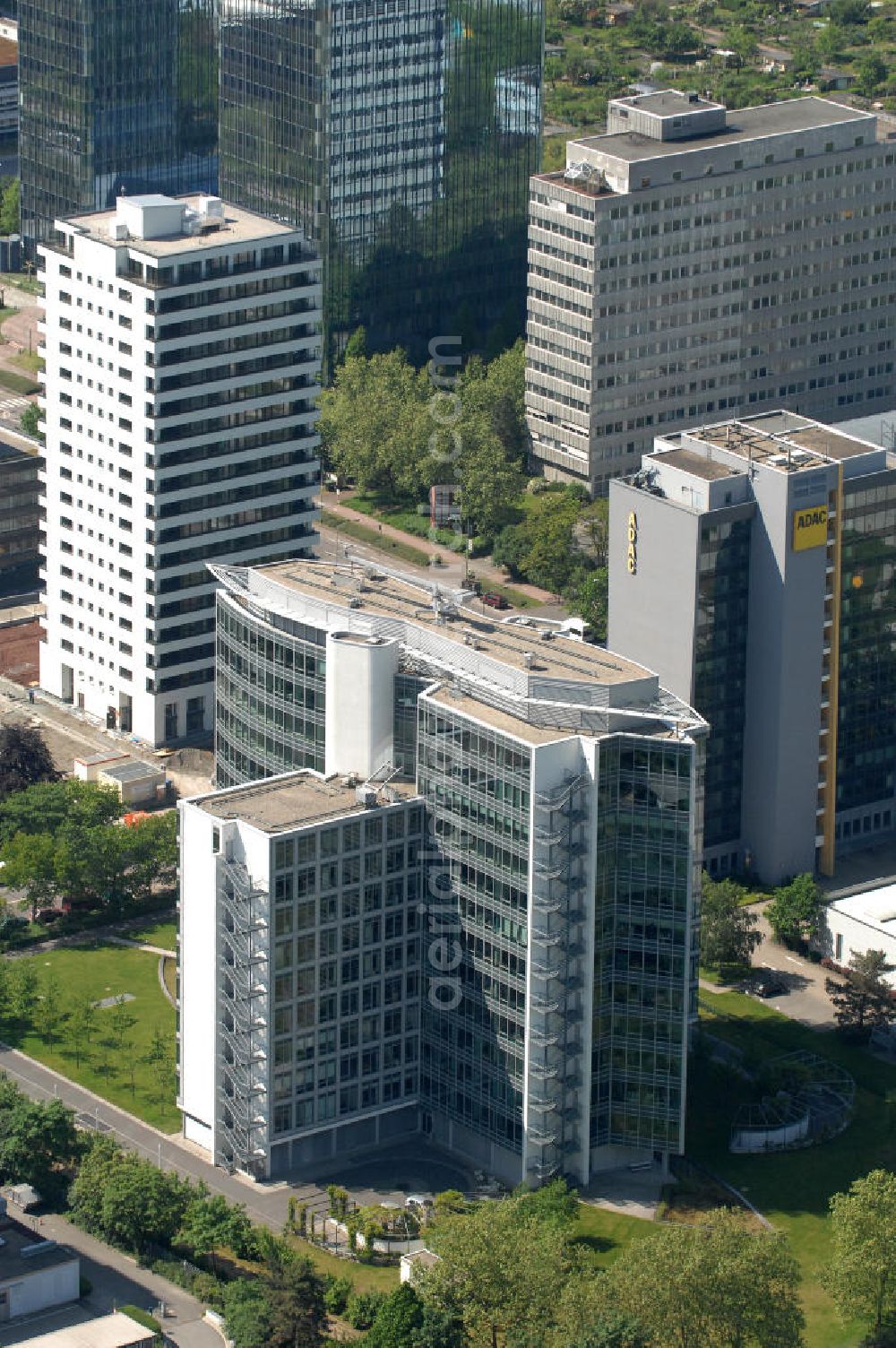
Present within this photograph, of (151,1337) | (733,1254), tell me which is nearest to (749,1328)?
(733,1254)

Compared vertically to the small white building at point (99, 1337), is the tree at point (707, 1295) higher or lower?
higher

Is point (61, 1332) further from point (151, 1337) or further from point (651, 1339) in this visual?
point (651, 1339)

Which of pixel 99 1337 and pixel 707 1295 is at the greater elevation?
pixel 707 1295

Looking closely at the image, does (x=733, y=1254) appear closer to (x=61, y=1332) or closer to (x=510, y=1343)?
(x=510, y=1343)

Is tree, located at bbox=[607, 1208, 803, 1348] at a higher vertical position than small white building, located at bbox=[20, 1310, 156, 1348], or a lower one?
higher

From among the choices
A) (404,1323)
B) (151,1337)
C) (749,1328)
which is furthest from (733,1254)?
(151,1337)

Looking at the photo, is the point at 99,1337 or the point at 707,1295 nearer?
the point at 707,1295
